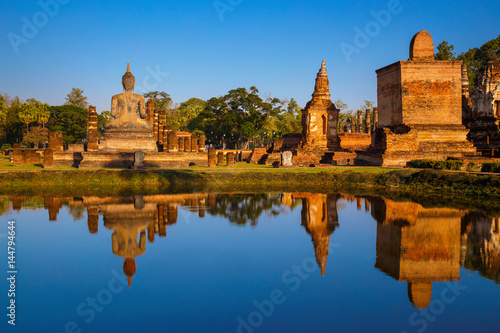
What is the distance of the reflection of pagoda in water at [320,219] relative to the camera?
344 inches

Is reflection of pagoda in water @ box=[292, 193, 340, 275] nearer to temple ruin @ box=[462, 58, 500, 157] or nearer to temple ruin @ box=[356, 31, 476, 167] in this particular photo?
temple ruin @ box=[356, 31, 476, 167]

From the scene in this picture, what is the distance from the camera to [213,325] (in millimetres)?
5426

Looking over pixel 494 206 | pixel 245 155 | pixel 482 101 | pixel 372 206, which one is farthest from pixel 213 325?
pixel 245 155

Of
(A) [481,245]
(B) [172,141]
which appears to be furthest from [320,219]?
(B) [172,141]

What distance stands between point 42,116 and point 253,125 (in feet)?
87.8

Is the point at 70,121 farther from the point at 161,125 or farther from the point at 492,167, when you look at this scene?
the point at 492,167

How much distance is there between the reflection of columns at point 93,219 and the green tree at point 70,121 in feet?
169

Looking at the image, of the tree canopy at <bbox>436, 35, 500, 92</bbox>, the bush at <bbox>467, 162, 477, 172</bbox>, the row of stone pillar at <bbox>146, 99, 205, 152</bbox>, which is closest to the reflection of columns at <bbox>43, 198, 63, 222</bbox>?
the row of stone pillar at <bbox>146, 99, 205, 152</bbox>

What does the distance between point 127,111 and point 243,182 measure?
38.2 feet

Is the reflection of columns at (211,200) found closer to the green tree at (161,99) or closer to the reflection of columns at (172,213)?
the reflection of columns at (172,213)

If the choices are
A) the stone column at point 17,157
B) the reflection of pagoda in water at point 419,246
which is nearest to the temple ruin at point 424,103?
the reflection of pagoda in water at point 419,246

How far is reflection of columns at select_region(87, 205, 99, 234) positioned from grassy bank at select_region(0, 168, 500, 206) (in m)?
3.10

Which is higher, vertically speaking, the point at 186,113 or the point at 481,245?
the point at 186,113

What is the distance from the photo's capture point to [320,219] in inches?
459
